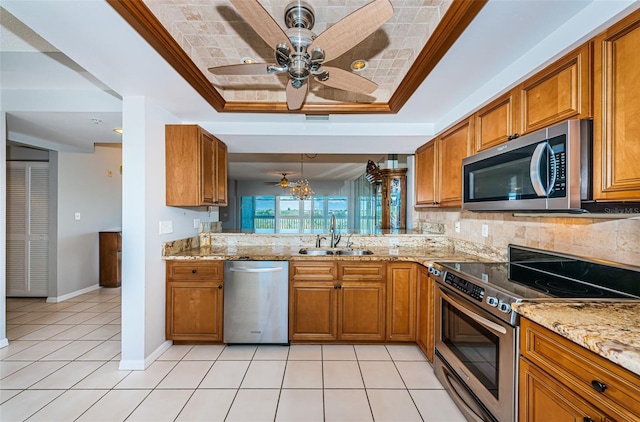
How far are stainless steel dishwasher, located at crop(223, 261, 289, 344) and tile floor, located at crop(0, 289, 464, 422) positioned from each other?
14 cm

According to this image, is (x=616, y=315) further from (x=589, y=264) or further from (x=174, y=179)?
(x=174, y=179)

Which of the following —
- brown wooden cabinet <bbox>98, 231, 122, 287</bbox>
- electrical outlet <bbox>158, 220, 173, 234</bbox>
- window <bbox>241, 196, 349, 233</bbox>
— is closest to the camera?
electrical outlet <bbox>158, 220, 173, 234</bbox>

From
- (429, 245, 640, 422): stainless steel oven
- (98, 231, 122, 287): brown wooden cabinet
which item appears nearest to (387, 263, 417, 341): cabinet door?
(429, 245, 640, 422): stainless steel oven

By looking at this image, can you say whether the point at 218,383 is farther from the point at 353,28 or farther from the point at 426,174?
the point at 426,174

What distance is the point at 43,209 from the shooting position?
13.5ft

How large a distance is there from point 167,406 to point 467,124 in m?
3.00

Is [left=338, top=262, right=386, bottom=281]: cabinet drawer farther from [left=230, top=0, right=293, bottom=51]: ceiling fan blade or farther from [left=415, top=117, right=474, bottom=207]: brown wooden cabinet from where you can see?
[left=230, top=0, right=293, bottom=51]: ceiling fan blade

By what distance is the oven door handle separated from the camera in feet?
4.66

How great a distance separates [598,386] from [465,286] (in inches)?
31.2

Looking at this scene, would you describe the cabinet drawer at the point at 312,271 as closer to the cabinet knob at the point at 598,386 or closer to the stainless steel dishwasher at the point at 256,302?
the stainless steel dishwasher at the point at 256,302

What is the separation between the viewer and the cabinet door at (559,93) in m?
1.29

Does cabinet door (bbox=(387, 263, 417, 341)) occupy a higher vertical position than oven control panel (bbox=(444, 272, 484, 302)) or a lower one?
lower

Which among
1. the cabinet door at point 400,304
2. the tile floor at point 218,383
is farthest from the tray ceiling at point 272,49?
the tile floor at point 218,383

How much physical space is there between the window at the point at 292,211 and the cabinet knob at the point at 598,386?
884cm
